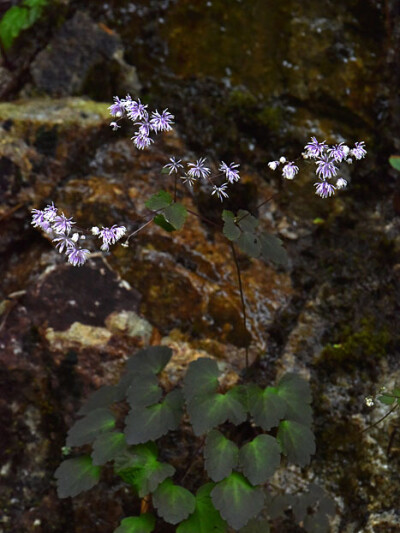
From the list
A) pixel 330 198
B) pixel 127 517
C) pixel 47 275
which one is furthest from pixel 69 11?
pixel 127 517

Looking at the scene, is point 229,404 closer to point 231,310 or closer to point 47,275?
point 231,310

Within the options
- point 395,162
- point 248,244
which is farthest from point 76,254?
point 395,162

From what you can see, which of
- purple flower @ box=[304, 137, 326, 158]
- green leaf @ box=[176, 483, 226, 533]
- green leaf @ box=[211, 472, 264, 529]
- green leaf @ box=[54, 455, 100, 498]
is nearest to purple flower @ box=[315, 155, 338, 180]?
purple flower @ box=[304, 137, 326, 158]

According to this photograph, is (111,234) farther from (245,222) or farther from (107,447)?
(107,447)

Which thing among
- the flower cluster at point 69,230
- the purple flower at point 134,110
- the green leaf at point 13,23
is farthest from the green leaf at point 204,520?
the green leaf at point 13,23

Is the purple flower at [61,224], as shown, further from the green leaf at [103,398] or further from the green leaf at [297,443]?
the green leaf at [297,443]

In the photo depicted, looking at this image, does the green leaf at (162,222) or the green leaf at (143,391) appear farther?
the green leaf at (143,391)
